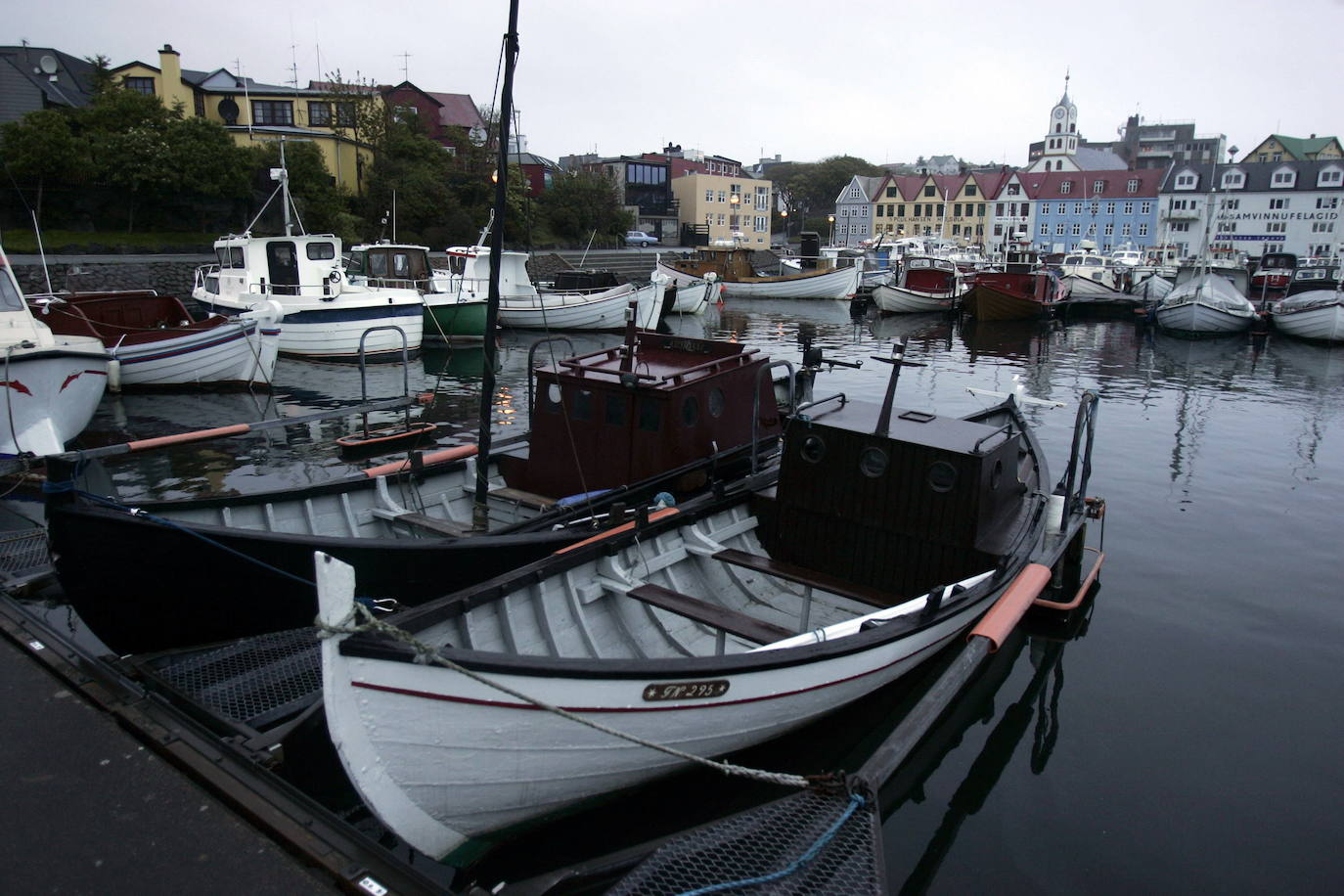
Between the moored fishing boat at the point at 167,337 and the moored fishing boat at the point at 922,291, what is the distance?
3615 cm

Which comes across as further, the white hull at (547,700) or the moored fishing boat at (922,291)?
the moored fishing boat at (922,291)

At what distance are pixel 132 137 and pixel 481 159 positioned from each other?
20558 mm

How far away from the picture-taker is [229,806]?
5.07 metres

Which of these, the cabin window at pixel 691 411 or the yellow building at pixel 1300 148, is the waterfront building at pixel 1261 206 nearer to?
the yellow building at pixel 1300 148

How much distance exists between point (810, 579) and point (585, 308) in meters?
29.5

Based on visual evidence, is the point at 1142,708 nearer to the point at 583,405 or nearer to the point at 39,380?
the point at 583,405

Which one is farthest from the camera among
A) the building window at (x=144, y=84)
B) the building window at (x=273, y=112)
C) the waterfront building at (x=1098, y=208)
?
the waterfront building at (x=1098, y=208)

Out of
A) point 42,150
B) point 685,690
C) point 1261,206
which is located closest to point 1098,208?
point 1261,206

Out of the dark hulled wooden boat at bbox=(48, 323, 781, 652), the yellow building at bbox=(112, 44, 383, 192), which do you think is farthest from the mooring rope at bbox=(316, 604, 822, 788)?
the yellow building at bbox=(112, 44, 383, 192)

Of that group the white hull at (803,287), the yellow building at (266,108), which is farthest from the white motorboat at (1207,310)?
the yellow building at (266,108)

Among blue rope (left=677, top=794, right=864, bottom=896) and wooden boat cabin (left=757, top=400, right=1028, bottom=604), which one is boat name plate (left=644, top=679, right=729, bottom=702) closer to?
blue rope (left=677, top=794, right=864, bottom=896)

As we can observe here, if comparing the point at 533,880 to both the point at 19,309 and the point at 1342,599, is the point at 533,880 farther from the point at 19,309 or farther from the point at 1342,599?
the point at 19,309

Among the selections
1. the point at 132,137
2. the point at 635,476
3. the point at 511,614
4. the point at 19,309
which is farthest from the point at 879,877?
the point at 132,137

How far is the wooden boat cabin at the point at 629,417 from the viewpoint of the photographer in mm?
9508
